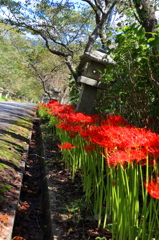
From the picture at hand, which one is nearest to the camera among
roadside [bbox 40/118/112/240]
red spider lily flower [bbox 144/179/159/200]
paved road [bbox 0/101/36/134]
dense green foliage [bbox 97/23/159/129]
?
red spider lily flower [bbox 144/179/159/200]

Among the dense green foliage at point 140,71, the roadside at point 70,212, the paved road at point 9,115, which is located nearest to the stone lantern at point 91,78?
the dense green foliage at point 140,71

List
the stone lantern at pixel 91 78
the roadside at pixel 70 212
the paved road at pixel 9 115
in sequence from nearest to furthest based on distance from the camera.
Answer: the roadside at pixel 70 212 < the stone lantern at pixel 91 78 < the paved road at pixel 9 115

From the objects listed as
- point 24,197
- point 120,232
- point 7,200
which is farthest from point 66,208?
point 24,197

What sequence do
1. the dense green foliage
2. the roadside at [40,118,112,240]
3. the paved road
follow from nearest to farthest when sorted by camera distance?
the roadside at [40,118,112,240], the dense green foliage, the paved road

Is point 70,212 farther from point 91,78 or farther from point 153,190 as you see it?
point 91,78

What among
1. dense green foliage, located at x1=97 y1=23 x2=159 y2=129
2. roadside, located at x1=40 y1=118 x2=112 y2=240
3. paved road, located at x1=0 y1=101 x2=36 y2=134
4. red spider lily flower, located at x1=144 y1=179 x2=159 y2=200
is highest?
dense green foliage, located at x1=97 y1=23 x2=159 y2=129

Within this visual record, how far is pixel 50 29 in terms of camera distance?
38.2 ft

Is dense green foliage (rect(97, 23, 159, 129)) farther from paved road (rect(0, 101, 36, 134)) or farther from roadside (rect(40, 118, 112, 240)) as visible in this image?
paved road (rect(0, 101, 36, 134))

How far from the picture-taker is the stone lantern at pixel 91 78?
5461 mm

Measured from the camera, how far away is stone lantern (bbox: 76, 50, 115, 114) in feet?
17.9

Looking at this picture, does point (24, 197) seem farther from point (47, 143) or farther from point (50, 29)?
point (50, 29)

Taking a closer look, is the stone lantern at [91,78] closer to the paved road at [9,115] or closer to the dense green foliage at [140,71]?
the dense green foliage at [140,71]

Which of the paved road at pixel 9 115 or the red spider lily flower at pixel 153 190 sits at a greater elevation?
the red spider lily flower at pixel 153 190

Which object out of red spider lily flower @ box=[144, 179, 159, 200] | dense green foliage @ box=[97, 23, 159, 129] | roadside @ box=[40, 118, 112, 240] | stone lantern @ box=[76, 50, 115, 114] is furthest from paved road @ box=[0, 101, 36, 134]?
red spider lily flower @ box=[144, 179, 159, 200]
